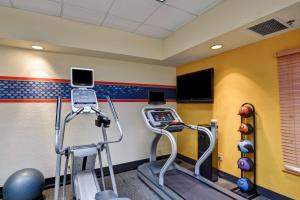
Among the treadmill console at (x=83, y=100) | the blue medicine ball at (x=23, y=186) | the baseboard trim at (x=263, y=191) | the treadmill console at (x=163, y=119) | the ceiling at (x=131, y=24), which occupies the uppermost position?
Result: the ceiling at (x=131, y=24)

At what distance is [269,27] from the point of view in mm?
2287

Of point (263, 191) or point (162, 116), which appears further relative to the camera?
point (162, 116)

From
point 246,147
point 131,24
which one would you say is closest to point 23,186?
point 131,24

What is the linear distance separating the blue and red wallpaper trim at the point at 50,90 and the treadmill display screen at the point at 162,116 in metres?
0.88

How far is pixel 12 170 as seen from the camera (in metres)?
2.85

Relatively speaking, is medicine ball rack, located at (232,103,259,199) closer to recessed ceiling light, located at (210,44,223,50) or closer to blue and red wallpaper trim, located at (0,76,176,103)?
recessed ceiling light, located at (210,44,223,50)

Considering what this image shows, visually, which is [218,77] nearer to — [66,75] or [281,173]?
[281,173]

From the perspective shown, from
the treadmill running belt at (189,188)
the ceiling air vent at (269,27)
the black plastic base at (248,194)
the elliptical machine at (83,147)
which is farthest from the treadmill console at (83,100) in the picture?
the black plastic base at (248,194)

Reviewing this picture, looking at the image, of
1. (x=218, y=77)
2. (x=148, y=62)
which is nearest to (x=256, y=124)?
(x=218, y=77)

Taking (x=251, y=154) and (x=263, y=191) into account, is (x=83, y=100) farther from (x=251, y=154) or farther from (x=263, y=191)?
(x=263, y=191)

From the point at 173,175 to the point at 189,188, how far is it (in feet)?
A: 1.69

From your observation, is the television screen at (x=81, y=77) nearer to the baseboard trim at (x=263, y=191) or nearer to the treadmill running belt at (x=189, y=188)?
the treadmill running belt at (x=189, y=188)

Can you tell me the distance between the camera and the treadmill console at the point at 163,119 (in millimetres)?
2939

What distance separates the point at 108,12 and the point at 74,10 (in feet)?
1.74
